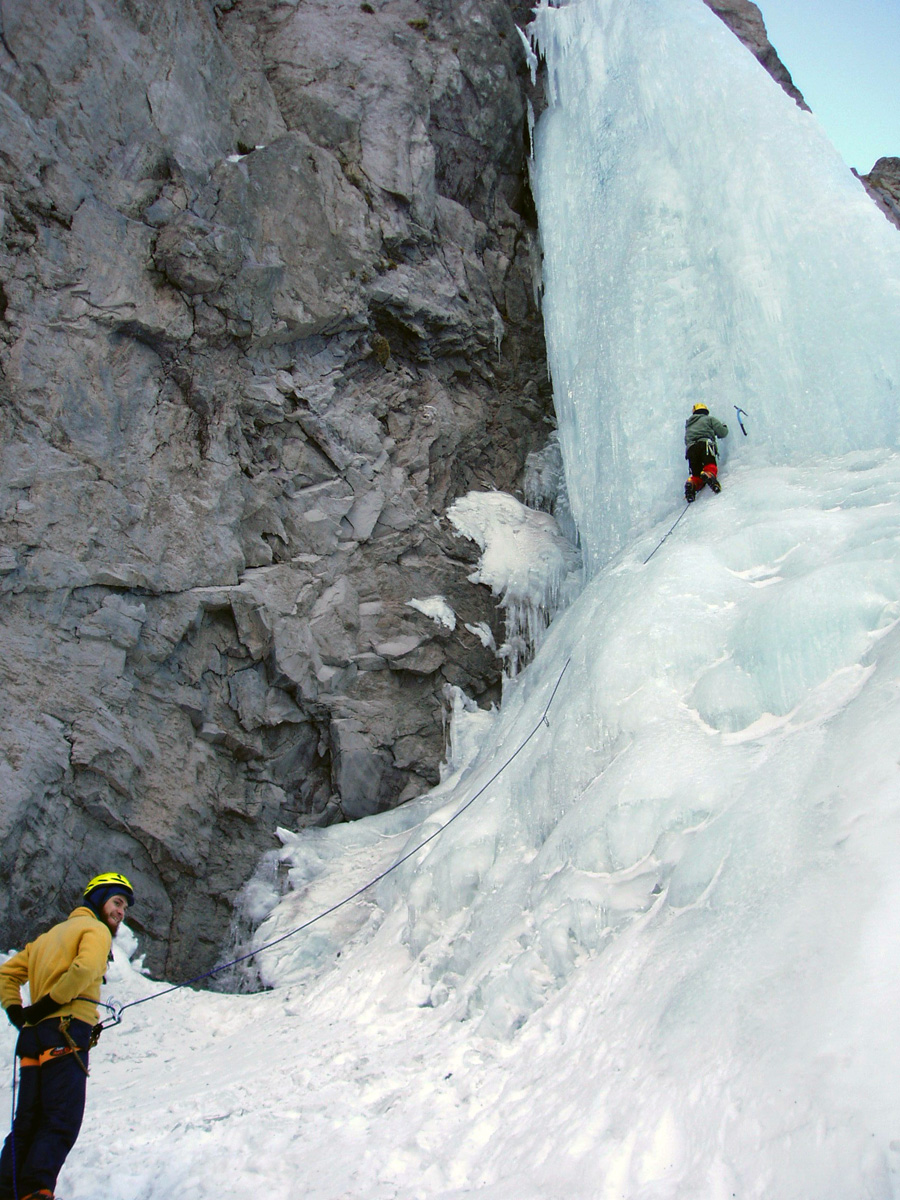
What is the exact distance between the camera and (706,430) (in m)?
7.34

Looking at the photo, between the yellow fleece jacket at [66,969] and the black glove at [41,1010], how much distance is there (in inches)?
0.8

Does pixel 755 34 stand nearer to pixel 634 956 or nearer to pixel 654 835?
pixel 654 835

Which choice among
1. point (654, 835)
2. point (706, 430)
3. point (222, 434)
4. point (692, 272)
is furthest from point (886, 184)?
point (654, 835)

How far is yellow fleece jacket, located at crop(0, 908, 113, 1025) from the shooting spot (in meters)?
3.01

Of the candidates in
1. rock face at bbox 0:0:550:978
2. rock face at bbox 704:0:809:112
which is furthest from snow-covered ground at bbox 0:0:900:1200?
rock face at bbox 704:0:809:112

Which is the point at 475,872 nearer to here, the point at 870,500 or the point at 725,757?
the point at 725,757

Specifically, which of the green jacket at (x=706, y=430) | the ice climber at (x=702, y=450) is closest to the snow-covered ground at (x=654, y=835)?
the ice climber at (x=702, y=450)

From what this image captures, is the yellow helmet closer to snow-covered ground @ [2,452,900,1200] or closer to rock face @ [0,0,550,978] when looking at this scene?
snow-covered ground @ [2,452,900,1200]

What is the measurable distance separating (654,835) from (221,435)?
20.0 feet

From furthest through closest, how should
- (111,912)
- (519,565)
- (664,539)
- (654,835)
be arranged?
(519,565)
(664,539)
(654,835)
(111,912)

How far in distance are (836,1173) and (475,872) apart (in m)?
3.64

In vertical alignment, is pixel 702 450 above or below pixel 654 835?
→ above

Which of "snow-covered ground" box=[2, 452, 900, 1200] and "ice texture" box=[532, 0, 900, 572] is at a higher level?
"ice texture" box=[532, 0, 900, 572]

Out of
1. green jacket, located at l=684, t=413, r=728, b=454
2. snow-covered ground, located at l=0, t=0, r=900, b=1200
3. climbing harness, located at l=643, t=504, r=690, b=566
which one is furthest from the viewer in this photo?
green jacket, located at l=684, t=413, r=728, b=454
